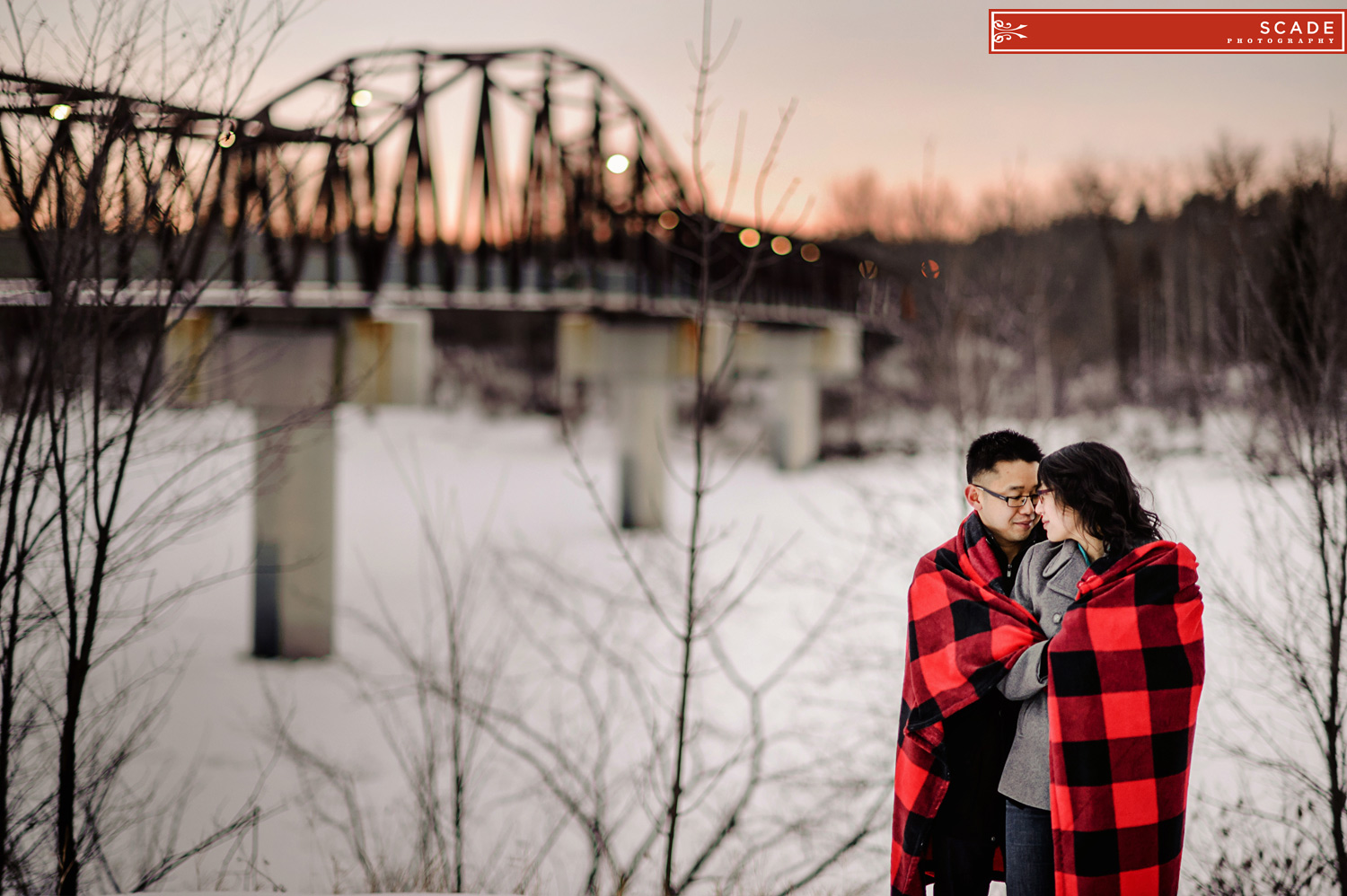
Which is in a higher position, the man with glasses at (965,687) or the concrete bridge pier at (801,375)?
the concrete bridge pier at (801,375)

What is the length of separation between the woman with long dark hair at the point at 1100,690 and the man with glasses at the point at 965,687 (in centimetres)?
10

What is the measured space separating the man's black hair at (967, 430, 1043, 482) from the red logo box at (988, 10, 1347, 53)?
4.20 m

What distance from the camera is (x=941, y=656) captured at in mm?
2789

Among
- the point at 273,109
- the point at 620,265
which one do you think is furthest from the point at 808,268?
the point at 273,109

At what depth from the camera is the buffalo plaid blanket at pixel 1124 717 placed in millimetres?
2512

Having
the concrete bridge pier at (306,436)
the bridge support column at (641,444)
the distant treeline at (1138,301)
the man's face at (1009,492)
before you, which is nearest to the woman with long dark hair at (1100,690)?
the man's face at (1009,492)

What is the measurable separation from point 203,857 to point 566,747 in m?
4.02

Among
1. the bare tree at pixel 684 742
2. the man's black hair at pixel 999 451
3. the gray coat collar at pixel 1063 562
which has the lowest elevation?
the bare tree at pixel 684 742

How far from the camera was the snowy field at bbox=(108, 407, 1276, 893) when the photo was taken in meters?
9.27

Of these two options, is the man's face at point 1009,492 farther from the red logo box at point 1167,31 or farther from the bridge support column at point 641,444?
the bridge support column at point 641,444

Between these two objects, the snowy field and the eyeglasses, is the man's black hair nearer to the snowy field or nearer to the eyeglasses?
the eyeglasses

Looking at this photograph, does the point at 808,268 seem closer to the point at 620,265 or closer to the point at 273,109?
the point at 620,265

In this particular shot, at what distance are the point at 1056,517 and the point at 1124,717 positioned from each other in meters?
0.64

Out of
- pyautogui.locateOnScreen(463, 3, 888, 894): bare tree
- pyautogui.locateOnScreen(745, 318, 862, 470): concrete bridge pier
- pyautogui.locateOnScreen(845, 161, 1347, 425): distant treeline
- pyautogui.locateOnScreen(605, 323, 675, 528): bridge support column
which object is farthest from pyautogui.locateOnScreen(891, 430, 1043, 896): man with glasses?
pyautogui.locateOnScreen(745, 318, 862, 470): concrete bridge pier
